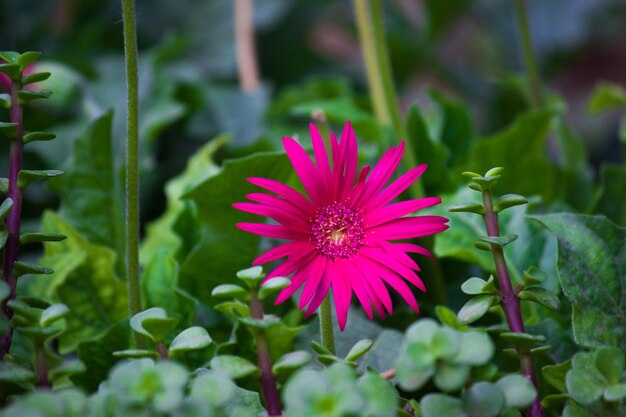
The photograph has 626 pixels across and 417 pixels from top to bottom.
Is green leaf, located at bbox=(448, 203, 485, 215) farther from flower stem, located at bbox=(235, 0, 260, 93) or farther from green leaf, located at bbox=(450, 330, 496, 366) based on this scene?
flower stem, located at bbox=(235, 0, 260, 93)

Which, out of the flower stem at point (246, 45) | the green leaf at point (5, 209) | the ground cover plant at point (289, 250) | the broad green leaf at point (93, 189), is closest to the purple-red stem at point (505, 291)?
the ground cover plant at point (289, 250)

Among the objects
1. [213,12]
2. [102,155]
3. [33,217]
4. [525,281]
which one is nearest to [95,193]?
[102,155]

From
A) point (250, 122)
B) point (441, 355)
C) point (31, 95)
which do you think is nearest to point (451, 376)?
point (441, 355)

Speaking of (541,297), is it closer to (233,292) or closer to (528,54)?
(233,292)

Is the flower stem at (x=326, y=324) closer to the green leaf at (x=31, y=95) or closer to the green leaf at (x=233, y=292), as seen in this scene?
the green leaf at (x=233, y=292)

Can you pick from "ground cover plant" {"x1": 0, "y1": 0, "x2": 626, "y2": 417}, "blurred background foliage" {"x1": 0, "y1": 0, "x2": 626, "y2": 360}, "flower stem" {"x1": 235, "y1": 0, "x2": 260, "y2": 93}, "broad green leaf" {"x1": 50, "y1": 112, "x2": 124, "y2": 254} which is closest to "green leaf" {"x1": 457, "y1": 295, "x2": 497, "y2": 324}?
"ground cover plant" {"x1": 0, "y1": 0, "x2": 626, "y2": 417}
